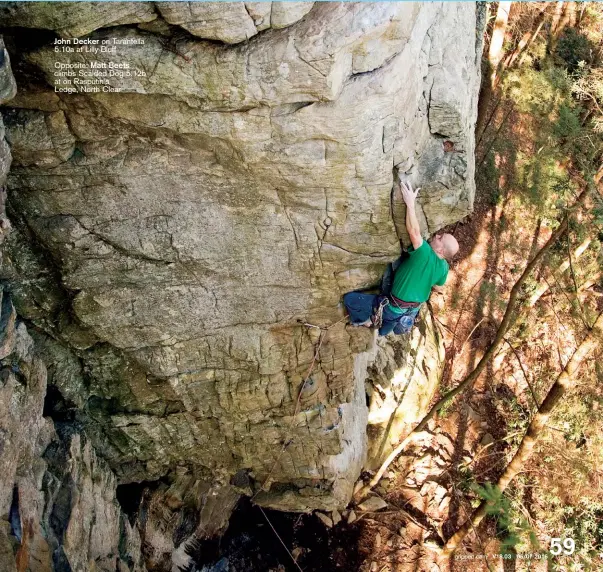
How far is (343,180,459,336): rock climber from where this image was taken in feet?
18.5

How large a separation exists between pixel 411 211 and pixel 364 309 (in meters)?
1.58

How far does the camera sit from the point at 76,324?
660 centimetres

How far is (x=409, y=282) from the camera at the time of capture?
6.12 metres

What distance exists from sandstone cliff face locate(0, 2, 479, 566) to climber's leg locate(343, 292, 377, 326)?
17 cm

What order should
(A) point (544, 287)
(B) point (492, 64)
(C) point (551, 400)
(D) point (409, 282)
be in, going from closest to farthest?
(D) point (409, 282), (C) point (551, 400), (A) point (544, 287), (B) point (492, 64)

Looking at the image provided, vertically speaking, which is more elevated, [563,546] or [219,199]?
[219,199]

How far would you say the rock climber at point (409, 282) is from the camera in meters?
5.63

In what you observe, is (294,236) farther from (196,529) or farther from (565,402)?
(565,402)

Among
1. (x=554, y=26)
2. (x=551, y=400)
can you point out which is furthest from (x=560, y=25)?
(x=551, y=400)

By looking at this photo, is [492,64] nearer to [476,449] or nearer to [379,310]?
[476,449]

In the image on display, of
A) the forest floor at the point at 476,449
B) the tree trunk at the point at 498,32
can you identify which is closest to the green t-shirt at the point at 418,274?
the forest floor at the point at 476,449

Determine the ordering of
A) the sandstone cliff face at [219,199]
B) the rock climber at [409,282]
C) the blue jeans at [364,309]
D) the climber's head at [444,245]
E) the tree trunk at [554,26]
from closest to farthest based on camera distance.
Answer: the sandstone cliff face at [219,199] → the rock climber at [409,282] → the climber's head at [444,245] → the blue jeans at [364,309] → the tree trunk at [554,26]

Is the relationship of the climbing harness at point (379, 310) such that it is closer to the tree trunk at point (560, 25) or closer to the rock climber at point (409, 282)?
the rock climber at point (409, 282)

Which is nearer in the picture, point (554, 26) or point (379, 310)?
point (379, 310)
